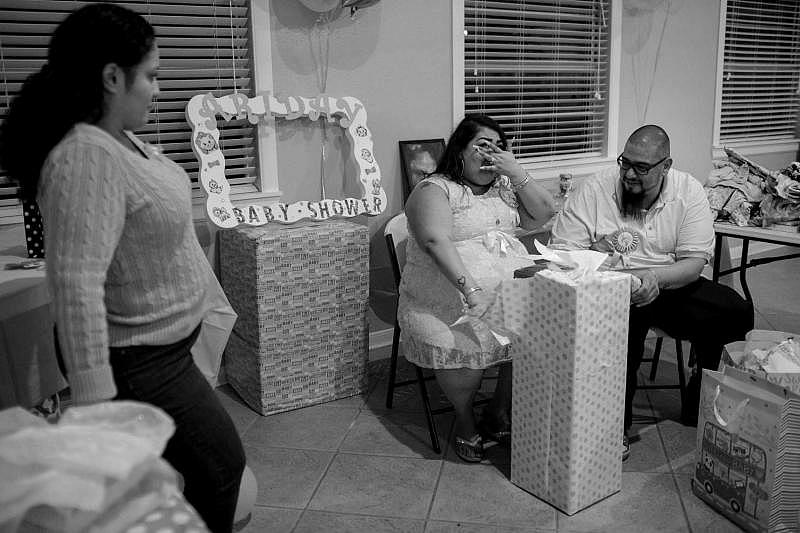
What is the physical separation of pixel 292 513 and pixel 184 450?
102 cm

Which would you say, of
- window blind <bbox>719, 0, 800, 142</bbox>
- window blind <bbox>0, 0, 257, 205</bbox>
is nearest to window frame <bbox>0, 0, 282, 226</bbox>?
window blind <bbox>0, 0, 257, 205</bbox>

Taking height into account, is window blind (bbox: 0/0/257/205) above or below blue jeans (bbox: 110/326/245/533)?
above

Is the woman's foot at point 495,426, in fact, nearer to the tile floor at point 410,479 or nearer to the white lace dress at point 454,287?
the tile floor at point 410,479

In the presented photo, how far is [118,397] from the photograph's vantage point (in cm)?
146

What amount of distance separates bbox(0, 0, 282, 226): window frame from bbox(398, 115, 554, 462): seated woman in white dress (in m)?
0.91

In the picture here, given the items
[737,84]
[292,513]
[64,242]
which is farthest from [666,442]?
[737,84]

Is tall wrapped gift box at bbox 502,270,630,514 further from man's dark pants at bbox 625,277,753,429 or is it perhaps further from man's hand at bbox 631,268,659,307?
man's dark pants at bbox 625,277,753,429

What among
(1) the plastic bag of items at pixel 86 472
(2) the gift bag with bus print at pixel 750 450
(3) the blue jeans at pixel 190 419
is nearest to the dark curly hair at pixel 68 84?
(3) the blue jeans at pixel 190 419

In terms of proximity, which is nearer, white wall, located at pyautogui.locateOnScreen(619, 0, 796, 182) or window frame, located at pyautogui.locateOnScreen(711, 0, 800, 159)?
white wall, located at pyautogui.locateOnScreen(619, 0, 796, 182)

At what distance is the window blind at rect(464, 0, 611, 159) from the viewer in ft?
13.6

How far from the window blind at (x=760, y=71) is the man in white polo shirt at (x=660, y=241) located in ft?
10.7

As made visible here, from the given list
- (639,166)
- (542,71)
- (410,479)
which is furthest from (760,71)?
(410,479)

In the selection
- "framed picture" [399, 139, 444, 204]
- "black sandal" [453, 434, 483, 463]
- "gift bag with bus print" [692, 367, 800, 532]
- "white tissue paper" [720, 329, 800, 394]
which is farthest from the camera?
"framed picture" [399, 139, 444, 204]

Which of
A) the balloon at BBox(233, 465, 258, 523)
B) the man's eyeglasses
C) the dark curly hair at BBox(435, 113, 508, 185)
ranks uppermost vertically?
the dark curly hair at BBox(435, 113, 508, 185)
